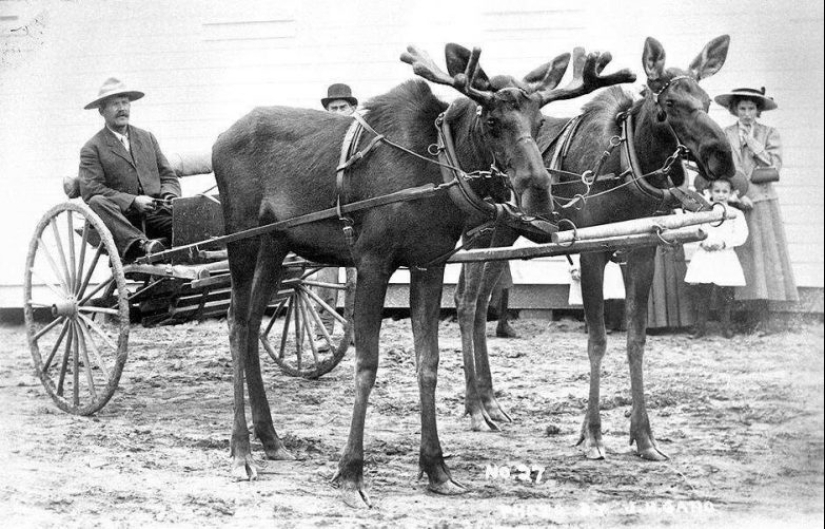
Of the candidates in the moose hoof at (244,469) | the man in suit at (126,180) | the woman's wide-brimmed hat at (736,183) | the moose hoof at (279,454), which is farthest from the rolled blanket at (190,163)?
the woman's wide-brimmed hat at (736,183)

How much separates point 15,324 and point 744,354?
26.6 feet

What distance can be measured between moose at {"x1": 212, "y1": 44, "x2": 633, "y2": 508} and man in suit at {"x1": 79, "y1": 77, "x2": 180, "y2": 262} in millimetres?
1271

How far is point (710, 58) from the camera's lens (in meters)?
6.49

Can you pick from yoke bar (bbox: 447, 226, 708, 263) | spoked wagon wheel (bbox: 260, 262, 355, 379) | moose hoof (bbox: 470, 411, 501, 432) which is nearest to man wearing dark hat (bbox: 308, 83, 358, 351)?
spoked wagon wheel (bbox: 260, 262, 355, 379)

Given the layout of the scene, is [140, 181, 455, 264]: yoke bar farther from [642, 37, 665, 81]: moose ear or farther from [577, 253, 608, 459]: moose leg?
[642, 37, 665, 81]: moose ear

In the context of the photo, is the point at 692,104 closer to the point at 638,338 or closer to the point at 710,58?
the point at 710,58

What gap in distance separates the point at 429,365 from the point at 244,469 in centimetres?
139

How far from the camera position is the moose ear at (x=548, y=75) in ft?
19.0

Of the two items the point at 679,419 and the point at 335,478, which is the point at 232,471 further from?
the point at 679,419

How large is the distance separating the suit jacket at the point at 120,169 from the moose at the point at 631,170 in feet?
9.30

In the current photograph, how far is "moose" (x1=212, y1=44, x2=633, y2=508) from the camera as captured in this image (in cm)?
561

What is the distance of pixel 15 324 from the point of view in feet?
38.5

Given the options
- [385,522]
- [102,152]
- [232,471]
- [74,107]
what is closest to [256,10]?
[102,152]

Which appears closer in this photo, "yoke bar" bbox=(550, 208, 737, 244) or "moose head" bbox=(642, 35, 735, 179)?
"yoke bar" bbox=(550, 208, 737, 244)
